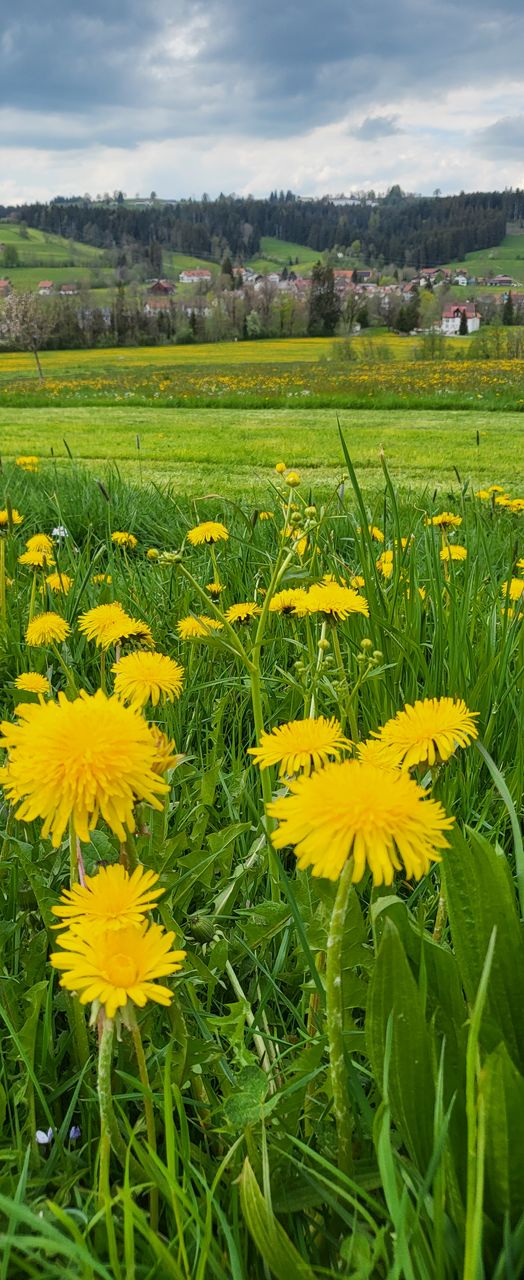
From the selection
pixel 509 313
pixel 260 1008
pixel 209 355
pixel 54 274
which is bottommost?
pixel 260 1008

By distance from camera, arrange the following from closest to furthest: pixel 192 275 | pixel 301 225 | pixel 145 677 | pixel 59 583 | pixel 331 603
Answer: pixel 145 677
pixel 331 603
pixel 59 583
pixel 192 275
pixel 301 225

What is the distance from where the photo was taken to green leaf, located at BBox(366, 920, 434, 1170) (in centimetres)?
61

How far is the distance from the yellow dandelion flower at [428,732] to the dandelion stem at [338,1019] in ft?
0.74

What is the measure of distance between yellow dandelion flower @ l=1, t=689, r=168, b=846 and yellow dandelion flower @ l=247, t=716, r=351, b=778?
0.16 m

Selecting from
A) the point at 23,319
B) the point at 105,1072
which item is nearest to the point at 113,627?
the point at 105,1072

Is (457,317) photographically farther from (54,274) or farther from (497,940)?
(497,940)

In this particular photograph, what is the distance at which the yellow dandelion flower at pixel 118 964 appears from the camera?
52 centimetres

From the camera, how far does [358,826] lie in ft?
1.73

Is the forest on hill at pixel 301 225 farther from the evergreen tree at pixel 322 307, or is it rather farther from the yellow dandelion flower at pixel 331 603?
the yellow dandelion flower at pixel 331 603

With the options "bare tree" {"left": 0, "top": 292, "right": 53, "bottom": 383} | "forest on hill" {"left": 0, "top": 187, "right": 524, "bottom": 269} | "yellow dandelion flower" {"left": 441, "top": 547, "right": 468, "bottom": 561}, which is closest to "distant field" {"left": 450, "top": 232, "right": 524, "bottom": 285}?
"forest on hill" {"left": 0, "top": 187, "right": 524, "bottom": 269}

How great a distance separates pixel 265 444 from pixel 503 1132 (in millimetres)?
9261

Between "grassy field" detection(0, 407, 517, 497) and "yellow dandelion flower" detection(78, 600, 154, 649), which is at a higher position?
"grassy field" detection(0, 407, 517, 497)

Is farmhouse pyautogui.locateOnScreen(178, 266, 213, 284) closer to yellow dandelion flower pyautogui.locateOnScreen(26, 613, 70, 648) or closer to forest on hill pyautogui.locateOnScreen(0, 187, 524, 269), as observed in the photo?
forest on hill pyautogui.locateOnScreen(0, 187, 524, 269)

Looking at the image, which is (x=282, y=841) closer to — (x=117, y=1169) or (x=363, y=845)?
(x=363, y=845)
